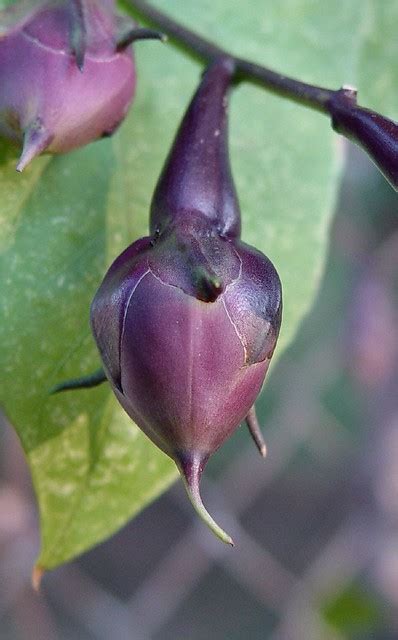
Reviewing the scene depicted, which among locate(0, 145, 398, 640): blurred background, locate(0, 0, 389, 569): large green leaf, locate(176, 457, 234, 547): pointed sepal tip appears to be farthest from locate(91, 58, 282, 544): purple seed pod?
locate(0, 145, 398, 640): blurred background

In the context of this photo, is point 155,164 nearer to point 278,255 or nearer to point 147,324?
point 278,255

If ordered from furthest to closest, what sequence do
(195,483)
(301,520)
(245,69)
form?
(301,520) < (245,69) < (195,483)

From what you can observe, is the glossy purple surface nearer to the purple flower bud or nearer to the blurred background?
the purple flower bud

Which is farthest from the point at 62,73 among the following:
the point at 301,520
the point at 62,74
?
the point at 301,520

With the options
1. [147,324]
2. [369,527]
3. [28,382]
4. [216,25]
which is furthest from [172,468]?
[369,527]

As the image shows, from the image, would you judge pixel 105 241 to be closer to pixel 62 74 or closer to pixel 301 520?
pixel 62 74

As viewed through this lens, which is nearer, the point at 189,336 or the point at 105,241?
the point at 189,336
